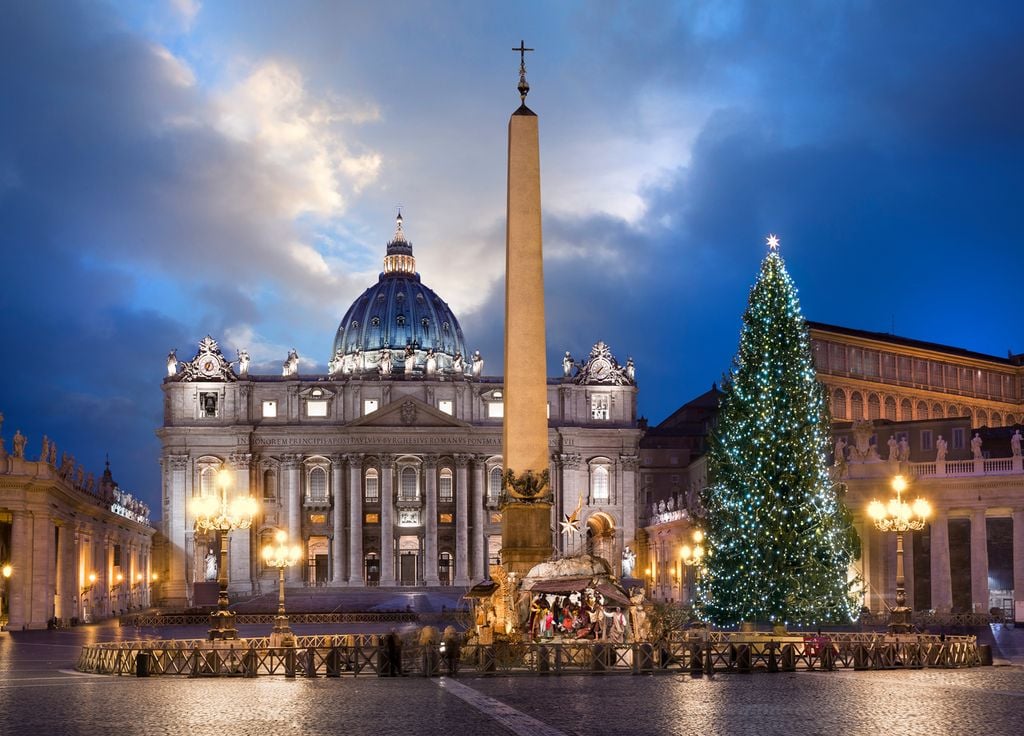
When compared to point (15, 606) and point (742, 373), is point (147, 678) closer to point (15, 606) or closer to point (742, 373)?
point (742, 373)

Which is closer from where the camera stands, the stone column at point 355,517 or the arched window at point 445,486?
the stone column at point 355,517

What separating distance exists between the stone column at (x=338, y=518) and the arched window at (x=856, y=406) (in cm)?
4416

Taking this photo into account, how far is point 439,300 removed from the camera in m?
155

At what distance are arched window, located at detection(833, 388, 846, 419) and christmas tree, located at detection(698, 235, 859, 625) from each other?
4515cm

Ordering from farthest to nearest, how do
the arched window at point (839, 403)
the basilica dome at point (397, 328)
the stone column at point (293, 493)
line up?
1. the basilica dome at point (397, 328)
2. the stone column at point (293, 493)
3. the arched window at point (839, 403)

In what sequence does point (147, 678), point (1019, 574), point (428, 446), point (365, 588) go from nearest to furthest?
point (147, 678)
point (1019, 574)
point (365, 588)
point (428, 446)

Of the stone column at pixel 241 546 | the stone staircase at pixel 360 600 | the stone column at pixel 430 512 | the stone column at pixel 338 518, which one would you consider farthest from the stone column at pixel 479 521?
the stone column at pixel 241 546

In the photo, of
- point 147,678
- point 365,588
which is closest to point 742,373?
point 147,678

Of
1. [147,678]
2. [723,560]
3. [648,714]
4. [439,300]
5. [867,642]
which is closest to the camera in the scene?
[648,714]

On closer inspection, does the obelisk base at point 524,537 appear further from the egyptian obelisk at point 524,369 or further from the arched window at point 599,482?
the arched window at point 599,482

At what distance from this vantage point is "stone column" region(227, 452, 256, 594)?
108m

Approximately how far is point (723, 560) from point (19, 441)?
28.5 metres

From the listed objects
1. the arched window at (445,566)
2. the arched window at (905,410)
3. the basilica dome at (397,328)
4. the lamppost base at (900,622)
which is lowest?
the arched window at (445,566)

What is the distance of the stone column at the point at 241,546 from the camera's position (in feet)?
354
